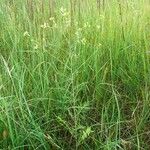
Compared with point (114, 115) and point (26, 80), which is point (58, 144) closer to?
point (114, 115)

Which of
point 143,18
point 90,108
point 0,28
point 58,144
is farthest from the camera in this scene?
point 0,28

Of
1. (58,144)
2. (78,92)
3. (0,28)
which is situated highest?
(0,28)

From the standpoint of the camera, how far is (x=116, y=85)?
2.38 meters

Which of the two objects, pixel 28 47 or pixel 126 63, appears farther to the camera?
pixel 28 47

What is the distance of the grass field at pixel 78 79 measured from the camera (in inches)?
76.2

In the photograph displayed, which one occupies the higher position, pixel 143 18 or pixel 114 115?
pixel 143 18

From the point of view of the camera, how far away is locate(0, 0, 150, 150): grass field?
193 cm

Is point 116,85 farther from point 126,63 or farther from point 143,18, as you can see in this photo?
point 143,18

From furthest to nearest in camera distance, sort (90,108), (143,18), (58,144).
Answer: (143,18) < (90,108) < (58,144)

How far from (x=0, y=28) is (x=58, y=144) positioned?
1.32 meters

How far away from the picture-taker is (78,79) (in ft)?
7.62

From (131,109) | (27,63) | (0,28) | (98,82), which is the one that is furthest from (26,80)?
(0,28)

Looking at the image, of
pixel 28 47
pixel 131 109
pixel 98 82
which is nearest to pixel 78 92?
pixel 98 82

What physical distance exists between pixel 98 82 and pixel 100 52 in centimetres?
27
